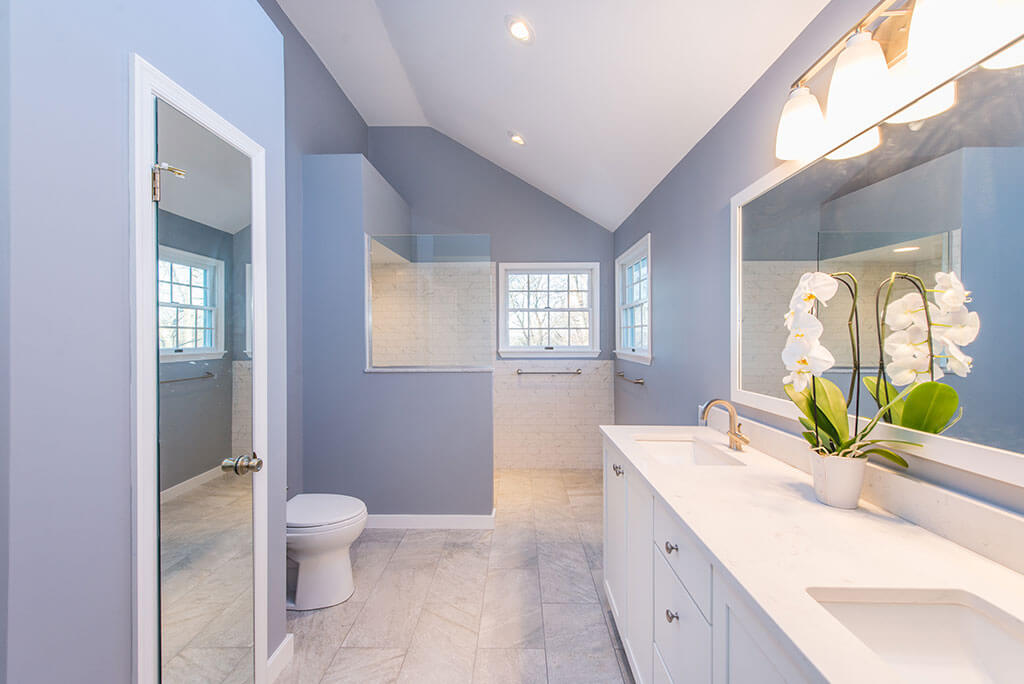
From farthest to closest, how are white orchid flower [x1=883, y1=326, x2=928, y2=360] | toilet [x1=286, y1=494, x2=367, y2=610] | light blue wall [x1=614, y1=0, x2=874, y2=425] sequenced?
toilet [x1=286, y1=494, x2=367, y2=610], light blue wall [x1=614, y1=0, x2=874, y2=425], white orchid flower [x1=883, y1=326, x2=928, y2=360]

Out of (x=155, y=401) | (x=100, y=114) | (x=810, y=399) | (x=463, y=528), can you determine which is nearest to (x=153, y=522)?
(x=155, y=401)

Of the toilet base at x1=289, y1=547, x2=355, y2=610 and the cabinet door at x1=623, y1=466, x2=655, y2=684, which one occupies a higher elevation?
the cabinet door at x1=623, y1=466, x2=655, y2=684

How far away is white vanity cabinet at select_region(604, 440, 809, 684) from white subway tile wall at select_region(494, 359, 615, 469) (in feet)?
7.72

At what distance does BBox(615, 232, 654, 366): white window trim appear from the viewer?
3.23m

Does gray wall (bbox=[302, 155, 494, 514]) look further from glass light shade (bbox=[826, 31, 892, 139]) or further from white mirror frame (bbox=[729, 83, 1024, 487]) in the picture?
glass light shade (bbox=[826, 31, 892, 139])

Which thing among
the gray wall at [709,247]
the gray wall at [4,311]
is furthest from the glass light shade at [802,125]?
the gray wall at [4,311]

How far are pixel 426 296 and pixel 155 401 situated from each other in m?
2.12

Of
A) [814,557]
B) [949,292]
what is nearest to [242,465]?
[814,557]

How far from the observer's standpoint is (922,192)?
3.47ft

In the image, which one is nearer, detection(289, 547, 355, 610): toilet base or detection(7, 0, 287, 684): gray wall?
detection(7, 0, 287, 684): gray wall

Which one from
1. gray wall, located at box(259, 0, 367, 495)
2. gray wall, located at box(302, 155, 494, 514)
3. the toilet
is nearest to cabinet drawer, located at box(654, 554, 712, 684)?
the toilet

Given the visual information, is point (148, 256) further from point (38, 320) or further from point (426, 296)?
Answer: point (426, 296)

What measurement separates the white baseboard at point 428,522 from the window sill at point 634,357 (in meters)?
1.57

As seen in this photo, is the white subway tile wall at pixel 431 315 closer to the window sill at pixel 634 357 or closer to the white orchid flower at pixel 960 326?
the window sill at pixel 634 357
